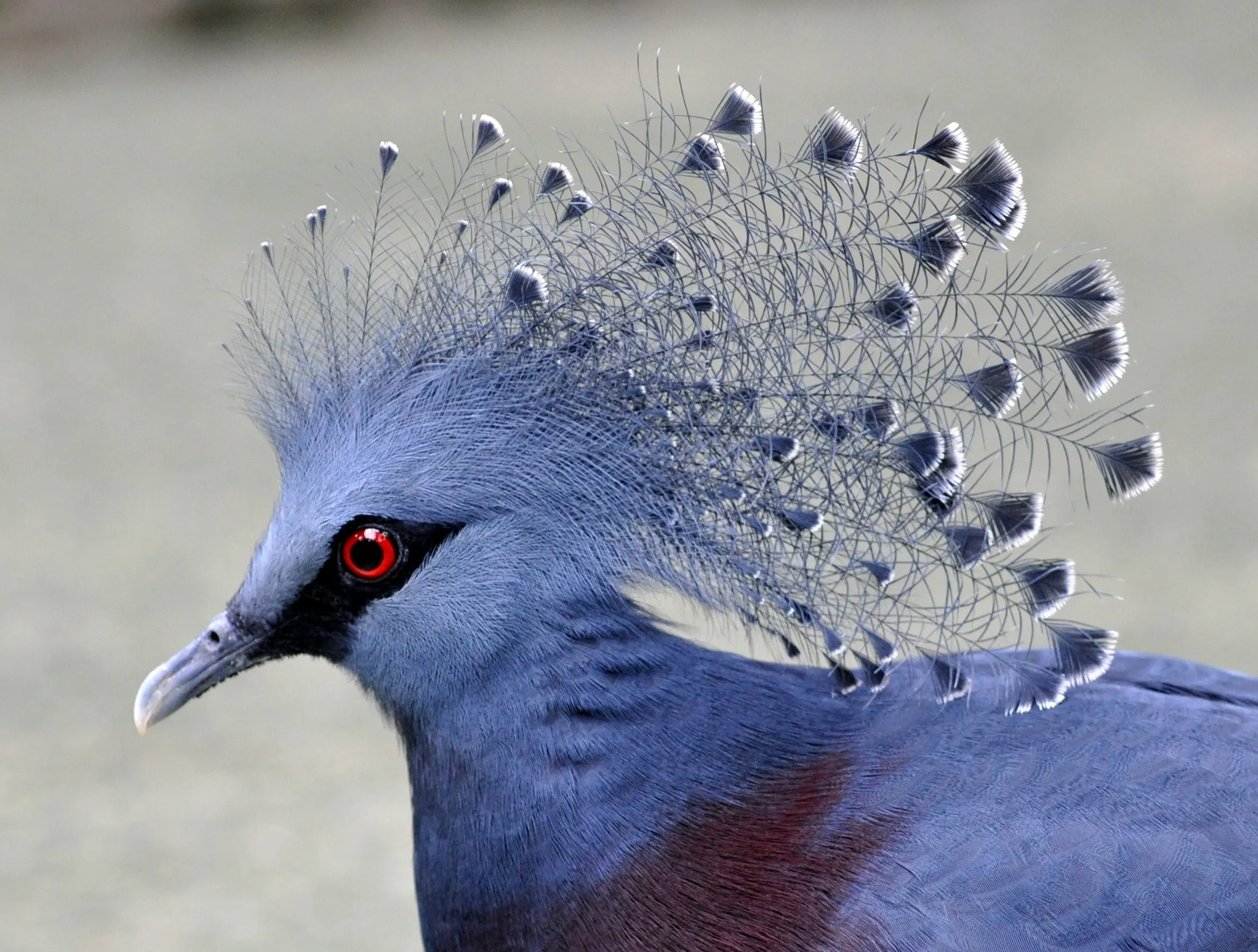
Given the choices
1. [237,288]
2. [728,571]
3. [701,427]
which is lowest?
[728,571]

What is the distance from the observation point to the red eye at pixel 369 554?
1.74 metres

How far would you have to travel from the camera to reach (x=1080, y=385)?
66.4 inches

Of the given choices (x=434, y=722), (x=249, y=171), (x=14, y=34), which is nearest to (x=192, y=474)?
(x=249, y=171)

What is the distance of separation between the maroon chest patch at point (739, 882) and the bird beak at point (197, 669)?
20.5 inches

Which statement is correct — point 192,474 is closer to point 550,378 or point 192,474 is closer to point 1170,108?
point 550,378

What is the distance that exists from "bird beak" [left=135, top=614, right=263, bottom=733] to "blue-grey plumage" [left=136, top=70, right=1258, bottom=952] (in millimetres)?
68

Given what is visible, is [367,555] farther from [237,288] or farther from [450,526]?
[237,288]

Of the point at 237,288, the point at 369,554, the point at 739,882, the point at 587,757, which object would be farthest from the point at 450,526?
the point at 237,288

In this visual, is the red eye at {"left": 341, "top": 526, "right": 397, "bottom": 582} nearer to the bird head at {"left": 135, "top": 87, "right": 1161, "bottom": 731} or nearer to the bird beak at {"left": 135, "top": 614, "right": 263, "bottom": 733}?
the bird head at {"left": 135, "top": 87, "right": 1161, "bottom": 731}

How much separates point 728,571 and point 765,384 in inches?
8.6

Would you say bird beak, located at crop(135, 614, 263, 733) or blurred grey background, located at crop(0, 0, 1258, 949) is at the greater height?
blurred grey background, located at crop(0, 0, 1258, 949)

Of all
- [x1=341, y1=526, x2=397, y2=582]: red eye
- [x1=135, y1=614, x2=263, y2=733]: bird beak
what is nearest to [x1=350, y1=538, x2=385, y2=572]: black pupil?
[x1=341, y1=526, x2=397, y2=582]: red eye

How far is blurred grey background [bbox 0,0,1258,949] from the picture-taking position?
3.24 meters

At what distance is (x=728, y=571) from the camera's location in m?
1.70
